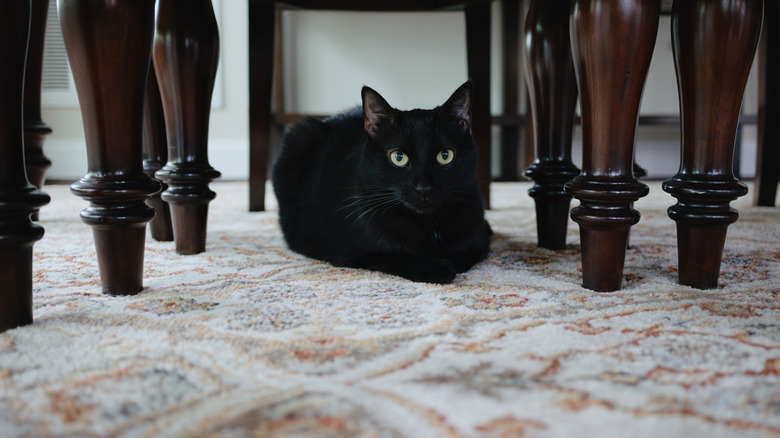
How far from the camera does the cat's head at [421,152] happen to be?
941 mm

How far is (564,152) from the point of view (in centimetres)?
116

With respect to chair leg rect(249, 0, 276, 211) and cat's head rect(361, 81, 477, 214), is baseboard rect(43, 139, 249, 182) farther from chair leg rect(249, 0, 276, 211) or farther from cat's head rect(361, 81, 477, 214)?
cat's head rect(361, 81, 477, 214)

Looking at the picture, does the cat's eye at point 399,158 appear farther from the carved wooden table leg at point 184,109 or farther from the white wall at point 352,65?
the white wall at point 352,65

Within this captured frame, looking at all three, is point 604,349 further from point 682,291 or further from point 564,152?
point 564,152

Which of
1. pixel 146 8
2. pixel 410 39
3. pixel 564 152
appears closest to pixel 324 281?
pixel 146 8

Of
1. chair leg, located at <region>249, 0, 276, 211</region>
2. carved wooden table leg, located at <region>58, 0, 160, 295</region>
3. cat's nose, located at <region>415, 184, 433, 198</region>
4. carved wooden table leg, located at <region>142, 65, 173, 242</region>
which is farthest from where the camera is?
chair leg, located at <region>249, 0, 276, 211</region>

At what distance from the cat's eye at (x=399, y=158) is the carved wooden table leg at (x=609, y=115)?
0.28 m

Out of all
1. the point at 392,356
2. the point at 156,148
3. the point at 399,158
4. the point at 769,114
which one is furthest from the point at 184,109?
the point at 769,114

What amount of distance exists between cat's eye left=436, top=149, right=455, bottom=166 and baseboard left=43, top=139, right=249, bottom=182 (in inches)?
74.5

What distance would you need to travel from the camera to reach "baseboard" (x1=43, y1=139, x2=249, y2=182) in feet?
8.98

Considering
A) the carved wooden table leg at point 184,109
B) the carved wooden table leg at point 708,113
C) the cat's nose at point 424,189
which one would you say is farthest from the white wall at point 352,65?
the carved wooden table leg at point 708,113

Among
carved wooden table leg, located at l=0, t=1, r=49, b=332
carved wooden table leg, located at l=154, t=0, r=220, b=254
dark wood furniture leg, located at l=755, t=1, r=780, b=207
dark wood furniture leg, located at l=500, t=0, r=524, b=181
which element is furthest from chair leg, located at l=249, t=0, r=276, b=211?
dark wood furniture leg, located at l=755, t=1, r=780, b=207

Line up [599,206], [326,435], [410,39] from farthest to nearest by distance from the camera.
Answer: [410,39]
[599,206]
[326,435]

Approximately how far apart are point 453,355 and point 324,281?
37cm
